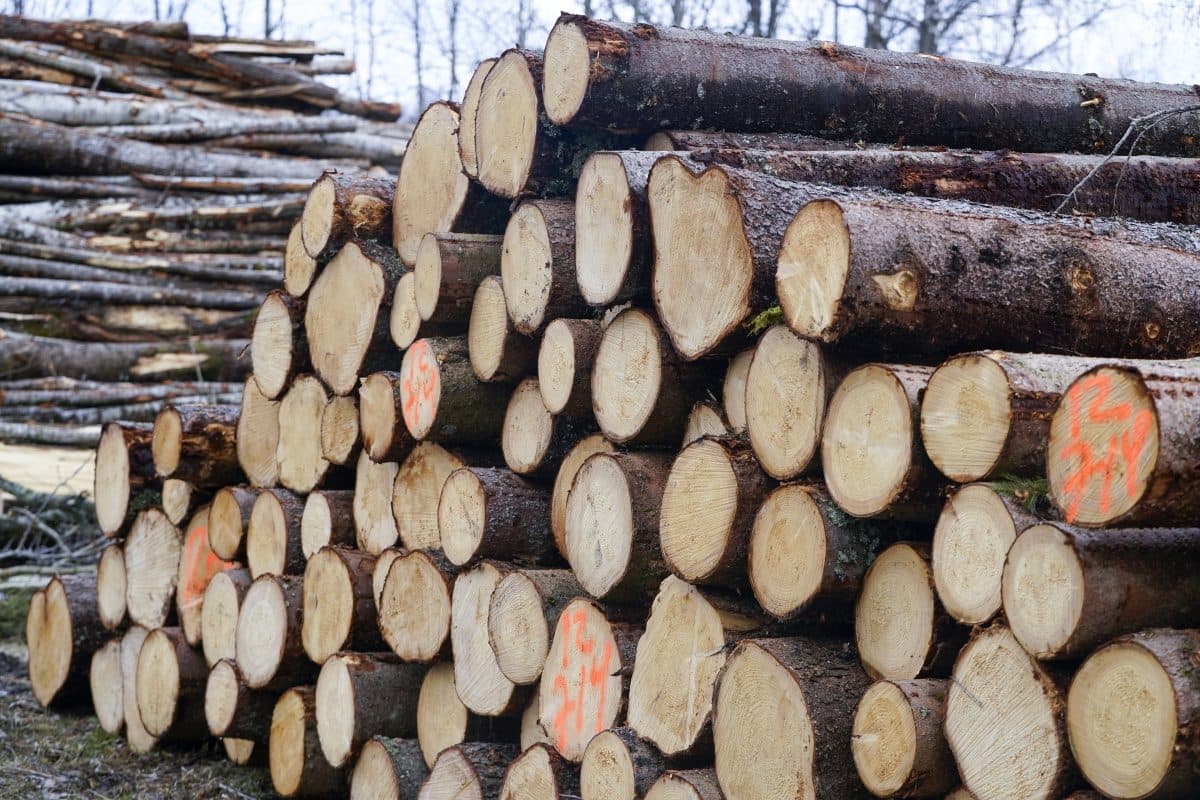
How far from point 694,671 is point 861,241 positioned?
3.57 feet

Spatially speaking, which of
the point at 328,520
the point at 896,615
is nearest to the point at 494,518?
the point at 328,520

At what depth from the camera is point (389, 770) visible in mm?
3920

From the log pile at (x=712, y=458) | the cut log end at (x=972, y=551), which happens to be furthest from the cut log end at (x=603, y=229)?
the cut log end at (x=972, y=551)

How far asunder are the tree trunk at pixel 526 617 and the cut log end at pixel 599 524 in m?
0.14

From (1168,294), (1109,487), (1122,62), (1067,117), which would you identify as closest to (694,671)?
(1109,487)

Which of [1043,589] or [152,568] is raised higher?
[1043,589]

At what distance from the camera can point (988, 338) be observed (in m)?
2.68

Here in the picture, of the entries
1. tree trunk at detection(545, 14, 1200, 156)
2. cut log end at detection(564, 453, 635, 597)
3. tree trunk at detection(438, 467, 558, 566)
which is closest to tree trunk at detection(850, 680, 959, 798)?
cut log end at detection(564, 453, 635, 597)

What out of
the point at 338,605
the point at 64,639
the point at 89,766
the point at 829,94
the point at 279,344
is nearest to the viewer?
the point at 829,94

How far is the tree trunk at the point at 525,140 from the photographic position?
3668mm

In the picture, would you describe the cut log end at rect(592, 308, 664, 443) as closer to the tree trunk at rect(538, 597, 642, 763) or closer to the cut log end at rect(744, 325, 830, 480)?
the cut log end at rect(744, 325, 830, 480)

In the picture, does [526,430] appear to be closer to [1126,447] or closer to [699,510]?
[699,510]

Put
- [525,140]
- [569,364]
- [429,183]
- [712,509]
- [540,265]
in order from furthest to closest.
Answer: [429,183]
[525,140]
[540,265]
[569,364]
[712,509]

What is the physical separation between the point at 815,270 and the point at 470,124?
178cm
